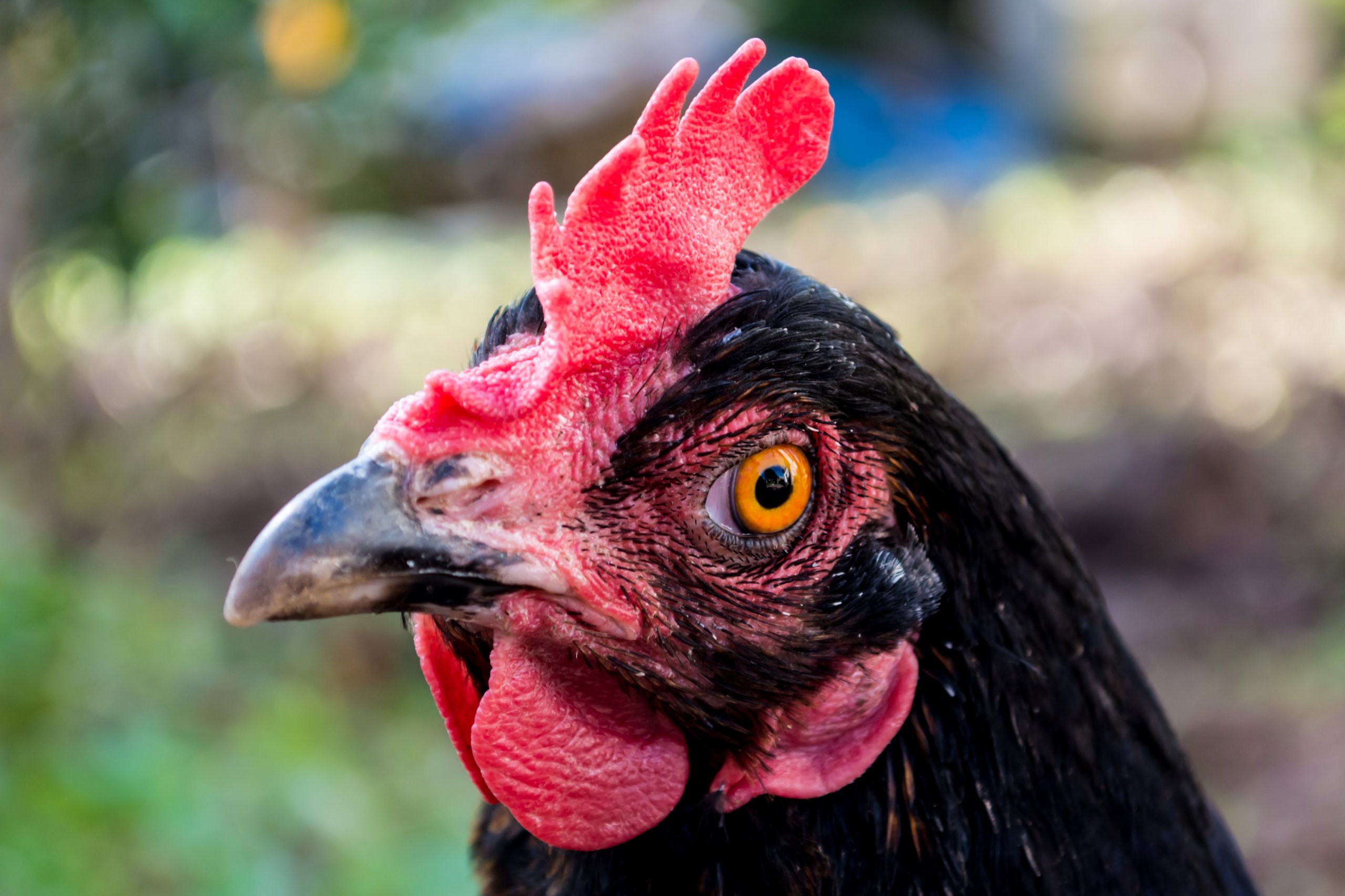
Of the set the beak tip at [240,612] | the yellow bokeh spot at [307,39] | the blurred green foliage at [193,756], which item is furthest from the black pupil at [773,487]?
the yellow bokeh spot at [307,39]

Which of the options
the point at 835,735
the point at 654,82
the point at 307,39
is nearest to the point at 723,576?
the point at 835,735

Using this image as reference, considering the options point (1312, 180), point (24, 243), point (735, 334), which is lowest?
point (735, 334)

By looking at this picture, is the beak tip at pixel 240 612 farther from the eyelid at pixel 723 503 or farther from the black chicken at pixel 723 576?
the eyelid at pixel 723 503

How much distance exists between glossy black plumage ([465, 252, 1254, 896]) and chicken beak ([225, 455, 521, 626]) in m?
0.21

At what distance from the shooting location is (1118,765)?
5.87ft

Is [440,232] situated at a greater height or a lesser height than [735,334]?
greater

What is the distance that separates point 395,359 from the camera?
8.55 m

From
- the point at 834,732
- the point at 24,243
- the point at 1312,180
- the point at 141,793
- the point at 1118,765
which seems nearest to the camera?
the point at 834,732

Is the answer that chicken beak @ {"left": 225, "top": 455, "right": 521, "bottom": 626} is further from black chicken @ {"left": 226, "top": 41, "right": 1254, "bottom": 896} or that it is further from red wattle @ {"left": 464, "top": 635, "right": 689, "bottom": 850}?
red wattle @ {"left": 464, "top": 635, "right": 689, "bottom": 850}

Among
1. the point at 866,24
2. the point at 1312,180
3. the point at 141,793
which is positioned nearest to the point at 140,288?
the point at 141,793

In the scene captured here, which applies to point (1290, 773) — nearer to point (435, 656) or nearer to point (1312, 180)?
point (435, 656)

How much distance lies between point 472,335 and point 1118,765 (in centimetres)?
742

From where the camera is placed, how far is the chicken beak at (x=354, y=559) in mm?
1409

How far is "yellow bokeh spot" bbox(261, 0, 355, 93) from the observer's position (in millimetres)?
5656
